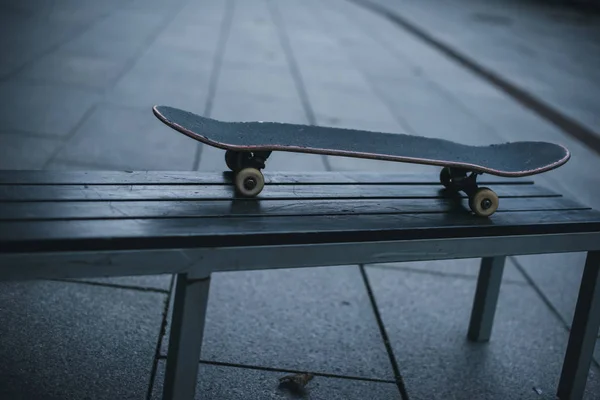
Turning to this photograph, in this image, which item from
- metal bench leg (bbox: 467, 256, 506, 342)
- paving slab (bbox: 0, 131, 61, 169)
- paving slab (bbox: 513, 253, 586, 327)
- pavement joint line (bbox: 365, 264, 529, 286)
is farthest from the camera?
paving slab (bbox: 0, 131, 61, 169)

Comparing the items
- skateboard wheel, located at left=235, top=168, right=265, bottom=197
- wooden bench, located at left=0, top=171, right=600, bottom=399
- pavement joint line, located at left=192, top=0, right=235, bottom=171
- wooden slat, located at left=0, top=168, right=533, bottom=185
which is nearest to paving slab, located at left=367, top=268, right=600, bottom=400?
wooden bench, located at left=0, top=171, right=600, bottom=399

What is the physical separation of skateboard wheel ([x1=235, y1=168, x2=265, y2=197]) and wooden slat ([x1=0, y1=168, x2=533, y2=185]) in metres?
0.16

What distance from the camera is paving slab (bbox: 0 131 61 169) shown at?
4.05m

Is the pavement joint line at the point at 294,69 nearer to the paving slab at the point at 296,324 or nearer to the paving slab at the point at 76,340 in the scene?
the paving slab at the point at 296,324

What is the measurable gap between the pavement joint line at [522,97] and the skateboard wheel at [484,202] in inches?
172

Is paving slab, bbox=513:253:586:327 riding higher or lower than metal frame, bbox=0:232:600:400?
higher

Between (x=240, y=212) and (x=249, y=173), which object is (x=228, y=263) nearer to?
(x=240, y=212)

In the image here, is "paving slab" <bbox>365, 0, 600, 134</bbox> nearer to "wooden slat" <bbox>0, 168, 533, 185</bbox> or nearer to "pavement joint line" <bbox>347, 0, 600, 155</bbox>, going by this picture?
"pavement joint line" <bbox>347, 0, 600, 155</bbox>

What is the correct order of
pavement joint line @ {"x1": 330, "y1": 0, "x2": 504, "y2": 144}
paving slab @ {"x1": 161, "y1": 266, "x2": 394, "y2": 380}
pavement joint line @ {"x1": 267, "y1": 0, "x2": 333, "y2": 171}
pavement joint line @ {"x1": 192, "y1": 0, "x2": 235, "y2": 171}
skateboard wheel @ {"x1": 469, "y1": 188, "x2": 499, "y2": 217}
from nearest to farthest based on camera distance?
skateboard wheel @ {"x1": 469, "y1": 188, "x2": 499, "y2": 217} < paving slab @ {"x1": 161, "y1": 266, "x2": 394, "y2": 380} < pavement joint line @ {"x1": 192, "y1": 0, "x2": 235, "y2": 171} < pavement joint line @ {"x1": 267, "y1": 0, "x2": 333, "y2": 171} < pavement joint line @ {"x1": 330, "y1": 0, "x2": 504, "y2": 144}

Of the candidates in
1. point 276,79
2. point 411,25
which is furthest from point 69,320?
point 411,25

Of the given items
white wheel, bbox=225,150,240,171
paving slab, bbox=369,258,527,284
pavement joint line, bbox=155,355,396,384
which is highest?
paving slab, bbox=369,258,527,284

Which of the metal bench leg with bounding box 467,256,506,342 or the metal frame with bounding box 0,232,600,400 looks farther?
the metal bench leg with bounding box 467,256,506,342

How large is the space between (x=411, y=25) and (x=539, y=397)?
957cm

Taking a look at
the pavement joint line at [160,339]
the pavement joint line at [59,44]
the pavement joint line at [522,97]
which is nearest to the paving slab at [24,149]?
the pavement joint line at [59,44]
